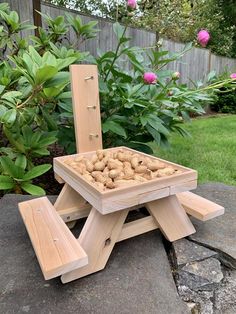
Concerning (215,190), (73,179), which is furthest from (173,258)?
(215,190)

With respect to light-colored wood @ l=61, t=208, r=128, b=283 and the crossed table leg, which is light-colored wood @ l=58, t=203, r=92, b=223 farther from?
light-colored wood @ l=61, t=208, r=128, b=283

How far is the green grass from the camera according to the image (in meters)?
2.39

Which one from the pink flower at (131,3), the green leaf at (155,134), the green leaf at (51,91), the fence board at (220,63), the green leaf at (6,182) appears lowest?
the green leaf at (6,182)

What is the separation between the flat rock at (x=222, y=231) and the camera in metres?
1.10

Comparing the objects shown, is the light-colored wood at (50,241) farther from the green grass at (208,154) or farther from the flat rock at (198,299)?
the green grass at (208,154)

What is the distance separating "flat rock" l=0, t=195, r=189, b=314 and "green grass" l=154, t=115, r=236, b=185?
3.87 ft

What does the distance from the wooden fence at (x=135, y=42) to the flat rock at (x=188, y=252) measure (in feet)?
4.46

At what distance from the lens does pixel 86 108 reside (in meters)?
1.46

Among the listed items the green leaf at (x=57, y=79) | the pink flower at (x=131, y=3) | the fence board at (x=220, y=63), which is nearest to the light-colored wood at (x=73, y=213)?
the green leaf at (x=57, y=79)

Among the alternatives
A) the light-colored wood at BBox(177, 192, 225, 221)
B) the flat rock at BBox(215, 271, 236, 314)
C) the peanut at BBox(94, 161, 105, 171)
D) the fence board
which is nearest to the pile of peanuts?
the peanut at BBox(94, 161, 105, 171)

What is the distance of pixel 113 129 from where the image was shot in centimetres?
162

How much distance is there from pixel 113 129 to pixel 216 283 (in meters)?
0.94

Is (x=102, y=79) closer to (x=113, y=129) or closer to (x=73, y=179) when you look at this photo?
(x=113, y=129)

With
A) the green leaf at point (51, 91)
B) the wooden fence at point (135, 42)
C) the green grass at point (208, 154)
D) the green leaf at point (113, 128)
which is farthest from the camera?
the wooden fence at point (135, 42)
